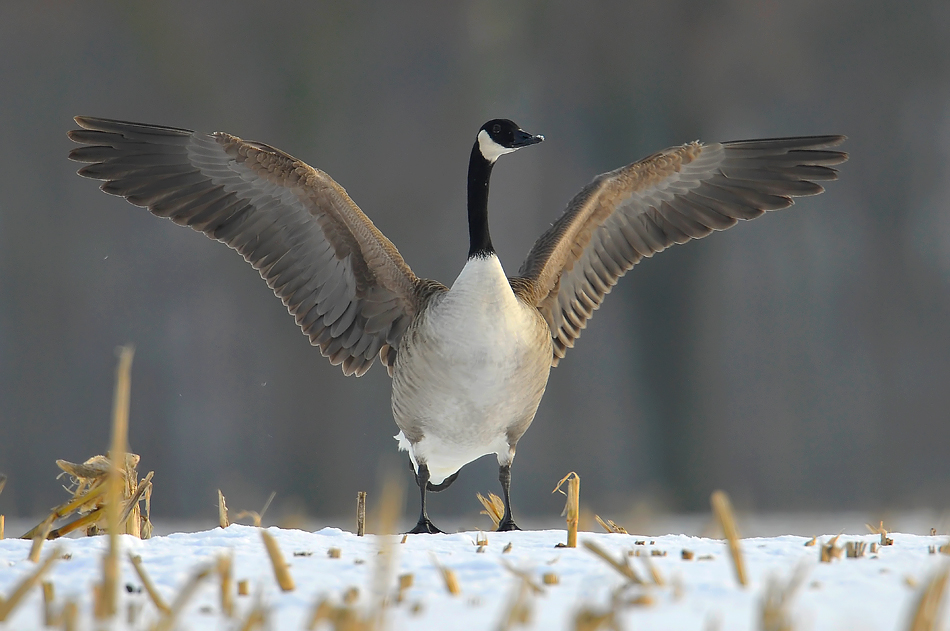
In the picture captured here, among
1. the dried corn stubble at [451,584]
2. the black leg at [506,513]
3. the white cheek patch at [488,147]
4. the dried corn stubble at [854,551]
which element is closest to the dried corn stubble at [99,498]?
the dried corn stubble at [451,584]

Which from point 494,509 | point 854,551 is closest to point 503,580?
point 854,551

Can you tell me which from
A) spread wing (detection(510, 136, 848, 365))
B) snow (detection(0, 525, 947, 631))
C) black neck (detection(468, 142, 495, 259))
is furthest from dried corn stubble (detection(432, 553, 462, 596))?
spread wing (detection(510, 136, 848, 365))

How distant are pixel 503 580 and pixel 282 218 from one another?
296 cm

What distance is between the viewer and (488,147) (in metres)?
4.10

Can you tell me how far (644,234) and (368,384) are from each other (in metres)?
6.23

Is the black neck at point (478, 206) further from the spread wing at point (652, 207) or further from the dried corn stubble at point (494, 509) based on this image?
the dried corn stubble at point (494, 509)

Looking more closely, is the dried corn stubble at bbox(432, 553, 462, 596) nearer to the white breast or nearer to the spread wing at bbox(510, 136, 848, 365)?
the white breast

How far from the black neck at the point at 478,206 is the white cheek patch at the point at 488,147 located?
2 centimetres

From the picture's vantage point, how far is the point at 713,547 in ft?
6.99

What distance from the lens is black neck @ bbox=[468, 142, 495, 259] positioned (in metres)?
3.87

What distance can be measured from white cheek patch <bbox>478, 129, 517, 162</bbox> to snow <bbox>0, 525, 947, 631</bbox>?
7.34 feet

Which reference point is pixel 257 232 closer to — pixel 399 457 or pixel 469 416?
pixel 469 416

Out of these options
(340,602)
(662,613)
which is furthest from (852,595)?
(340,602)

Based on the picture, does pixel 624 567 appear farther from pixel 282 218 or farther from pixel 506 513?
pixel 282 218
